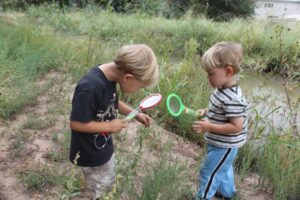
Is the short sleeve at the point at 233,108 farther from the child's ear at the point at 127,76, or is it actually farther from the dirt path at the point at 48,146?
the dirt path at the point at 48,146

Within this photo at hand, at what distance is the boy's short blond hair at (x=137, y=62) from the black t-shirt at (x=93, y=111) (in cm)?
14

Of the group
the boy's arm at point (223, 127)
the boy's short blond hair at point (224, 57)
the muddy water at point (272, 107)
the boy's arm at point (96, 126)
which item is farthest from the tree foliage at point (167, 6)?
the boy's arm at point (96, 126)

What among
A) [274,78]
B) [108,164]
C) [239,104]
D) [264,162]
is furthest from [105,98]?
[274,78]

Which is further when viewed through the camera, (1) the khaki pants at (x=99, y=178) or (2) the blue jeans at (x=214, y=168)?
(2) the blue jeans at (x=214, y=168)

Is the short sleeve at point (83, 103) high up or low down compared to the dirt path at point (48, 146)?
up

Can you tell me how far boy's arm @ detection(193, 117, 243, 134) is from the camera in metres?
2.24

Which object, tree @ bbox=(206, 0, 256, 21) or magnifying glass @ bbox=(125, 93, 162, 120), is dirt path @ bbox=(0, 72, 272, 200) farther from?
tree @ bbox=(206, 0, 256, 21)

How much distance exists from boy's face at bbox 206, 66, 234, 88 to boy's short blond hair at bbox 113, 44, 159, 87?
16.3 inches

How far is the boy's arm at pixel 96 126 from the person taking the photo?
1997mm

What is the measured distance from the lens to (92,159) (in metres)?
2.18

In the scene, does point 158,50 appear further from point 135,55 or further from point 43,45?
point 135,55

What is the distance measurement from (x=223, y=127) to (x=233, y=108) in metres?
0.12

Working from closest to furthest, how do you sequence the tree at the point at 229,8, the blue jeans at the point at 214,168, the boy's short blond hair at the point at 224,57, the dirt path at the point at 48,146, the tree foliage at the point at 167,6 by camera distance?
the boy's short blond hair at the point at 224,57 < the blue jeans at the point at 214,168 < the dirt path at the point at 48,146 < the tree foliage at the point at 167,6 < the tree at the point at 229,8

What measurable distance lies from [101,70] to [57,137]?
1.13 meters
